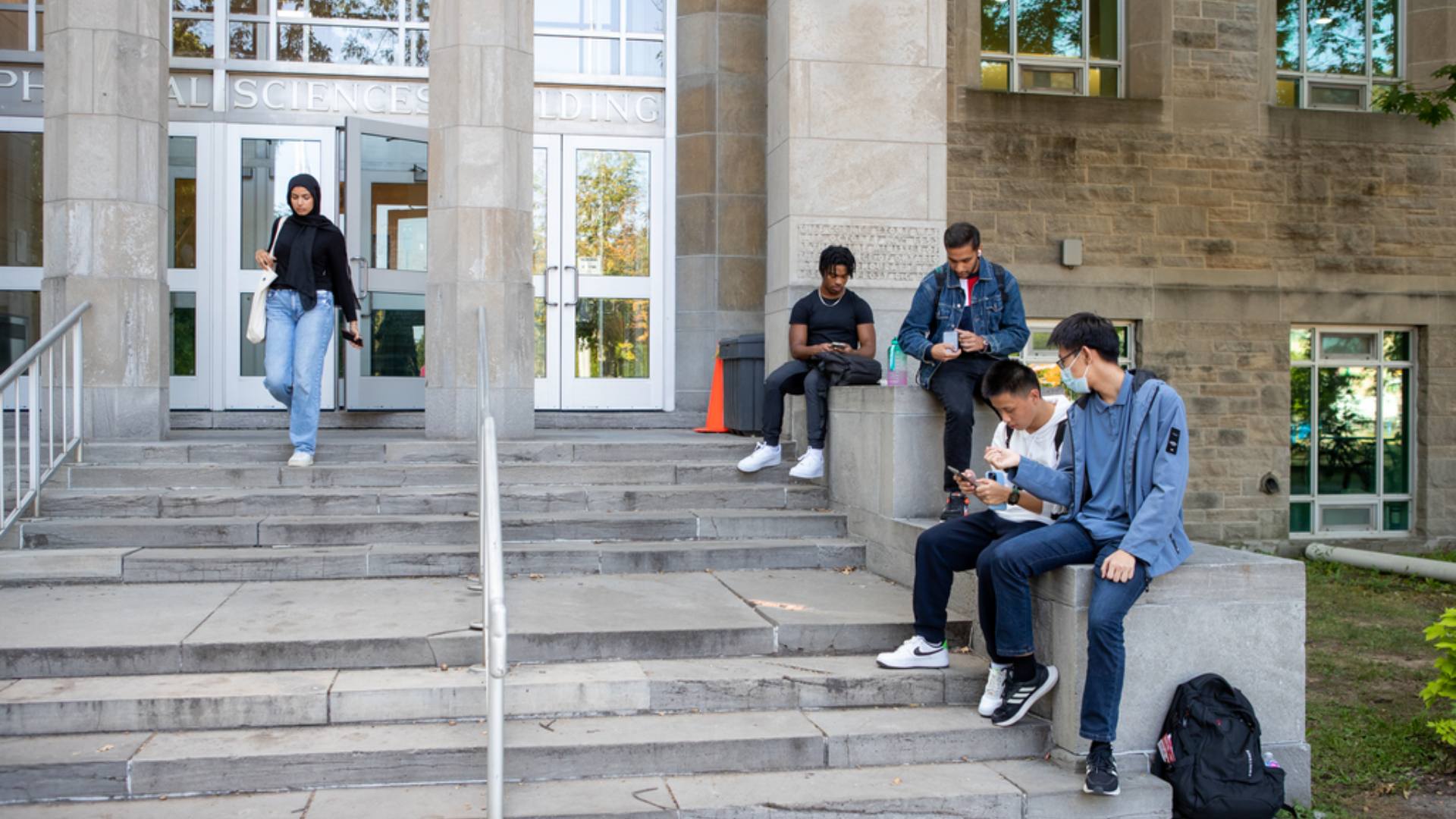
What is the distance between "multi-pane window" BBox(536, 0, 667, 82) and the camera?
11.1 meters

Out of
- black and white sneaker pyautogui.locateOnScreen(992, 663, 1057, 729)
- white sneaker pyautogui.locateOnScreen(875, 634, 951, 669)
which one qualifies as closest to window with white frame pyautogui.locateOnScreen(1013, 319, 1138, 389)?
white sneaker pyautogui.locateOnScreen(875, 634, 951, 669)

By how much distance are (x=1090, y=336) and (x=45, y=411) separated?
763 centimetres

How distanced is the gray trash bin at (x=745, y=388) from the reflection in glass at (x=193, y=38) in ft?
19.0

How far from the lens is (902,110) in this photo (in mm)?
8586

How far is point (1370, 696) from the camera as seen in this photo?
6.53 meters

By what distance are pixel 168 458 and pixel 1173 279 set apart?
33.7 feet

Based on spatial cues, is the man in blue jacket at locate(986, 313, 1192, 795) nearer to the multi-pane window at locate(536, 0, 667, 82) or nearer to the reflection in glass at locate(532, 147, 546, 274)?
the reflection in glass at locate(532, 147, 546, 274)

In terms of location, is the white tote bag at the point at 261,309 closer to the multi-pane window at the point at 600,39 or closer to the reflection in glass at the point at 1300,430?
the multi-pane window at the point at 600,39

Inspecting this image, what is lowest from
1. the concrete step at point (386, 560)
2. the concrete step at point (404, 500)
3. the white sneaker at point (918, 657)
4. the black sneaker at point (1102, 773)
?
the black sneaker at point (1102, 773)

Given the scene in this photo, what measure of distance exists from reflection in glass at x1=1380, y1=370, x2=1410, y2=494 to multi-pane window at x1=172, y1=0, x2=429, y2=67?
11909mm

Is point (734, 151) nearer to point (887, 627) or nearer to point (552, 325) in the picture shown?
point (552, 325)

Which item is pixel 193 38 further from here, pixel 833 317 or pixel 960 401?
pixel 960 401

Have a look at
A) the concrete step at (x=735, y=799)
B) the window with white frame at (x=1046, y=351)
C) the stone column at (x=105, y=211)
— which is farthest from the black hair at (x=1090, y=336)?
the window with white frame at (x=1046, y=351)

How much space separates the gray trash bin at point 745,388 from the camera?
932 centimetres
